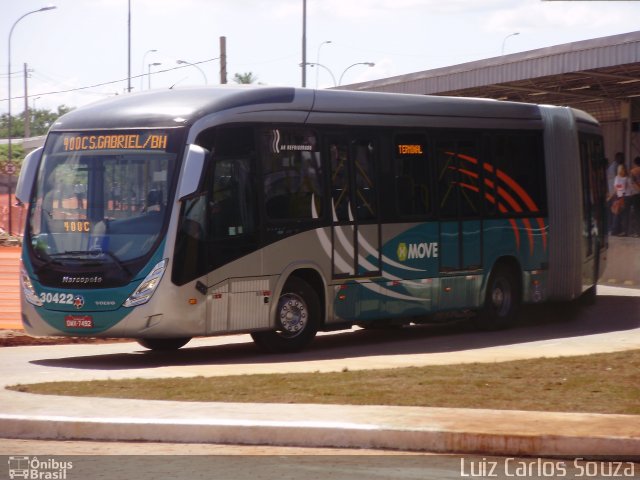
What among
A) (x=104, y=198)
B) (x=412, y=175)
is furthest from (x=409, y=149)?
(x=104, y=198)

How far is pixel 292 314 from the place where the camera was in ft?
55.3

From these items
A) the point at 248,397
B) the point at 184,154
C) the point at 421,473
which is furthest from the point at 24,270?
the point at 421,473

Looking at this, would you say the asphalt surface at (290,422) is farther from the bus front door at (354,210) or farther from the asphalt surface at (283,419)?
the bus front door at (354,210)

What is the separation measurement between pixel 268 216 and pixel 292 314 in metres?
1.34

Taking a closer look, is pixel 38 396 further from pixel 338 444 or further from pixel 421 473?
pixel 421 473

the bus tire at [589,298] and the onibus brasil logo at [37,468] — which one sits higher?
the bus tire at [589,298]

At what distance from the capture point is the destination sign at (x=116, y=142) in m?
15.6

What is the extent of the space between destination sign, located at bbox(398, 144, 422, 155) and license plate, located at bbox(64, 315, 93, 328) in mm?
5408

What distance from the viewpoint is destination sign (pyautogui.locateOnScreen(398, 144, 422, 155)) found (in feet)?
61.1

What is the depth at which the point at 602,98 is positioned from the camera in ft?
131

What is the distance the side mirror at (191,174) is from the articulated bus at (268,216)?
1.1 inches

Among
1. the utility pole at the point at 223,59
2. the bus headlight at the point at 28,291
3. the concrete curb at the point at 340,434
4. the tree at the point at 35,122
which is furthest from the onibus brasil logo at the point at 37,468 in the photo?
the tree at the point at 35,122

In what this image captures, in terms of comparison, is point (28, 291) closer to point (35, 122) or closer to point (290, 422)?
point (290, 422)

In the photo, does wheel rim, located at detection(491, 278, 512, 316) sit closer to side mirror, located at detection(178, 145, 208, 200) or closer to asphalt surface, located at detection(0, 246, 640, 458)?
asphalt surface, located at detection(0, 246, 640, 458)
